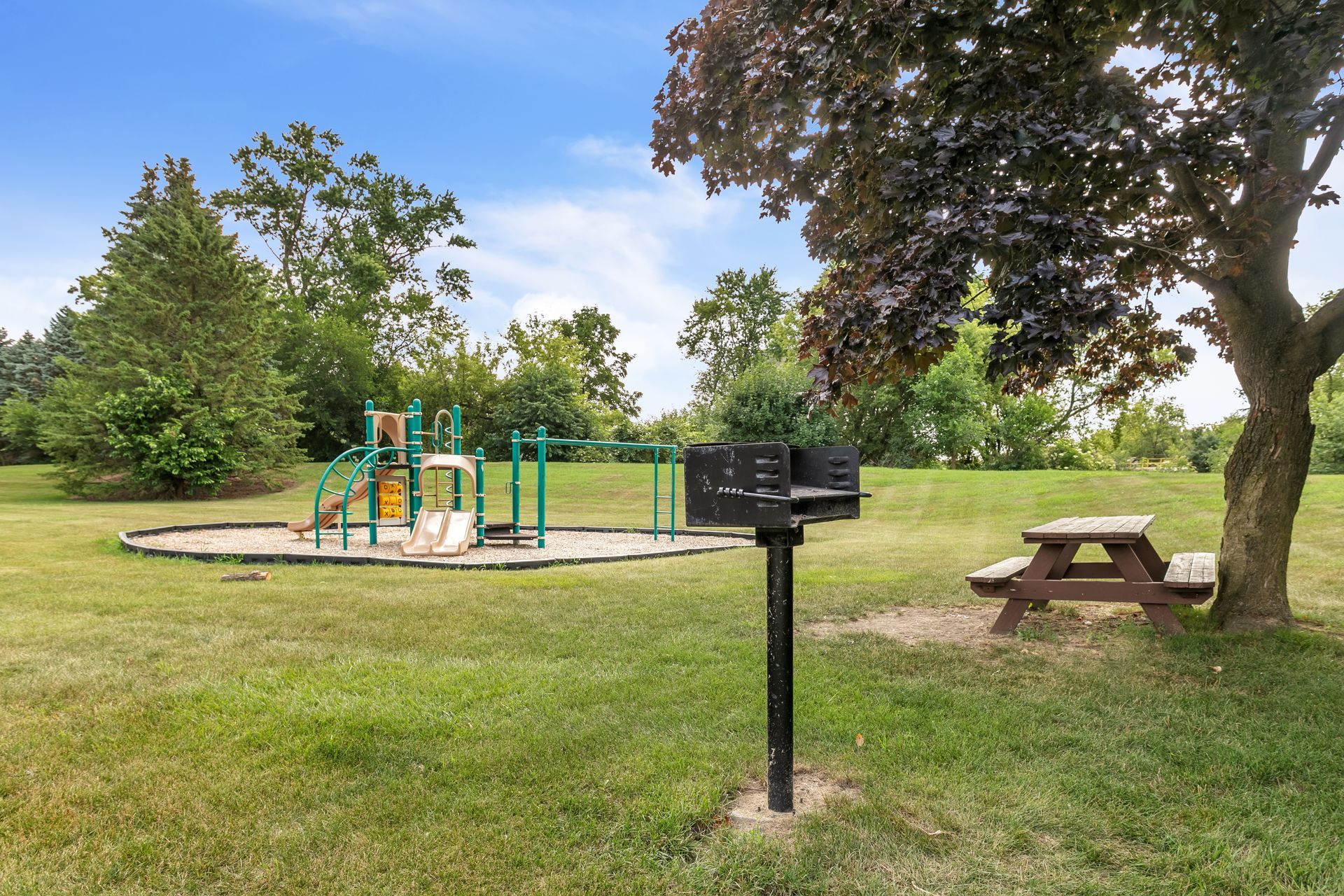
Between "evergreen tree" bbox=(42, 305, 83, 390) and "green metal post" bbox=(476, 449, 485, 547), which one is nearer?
"green metal post" bbox=(476, 449, 485, 547)

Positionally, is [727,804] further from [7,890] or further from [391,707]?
[7,890]

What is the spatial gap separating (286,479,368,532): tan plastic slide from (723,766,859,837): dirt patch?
33.6 feet

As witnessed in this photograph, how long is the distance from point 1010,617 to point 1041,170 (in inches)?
131

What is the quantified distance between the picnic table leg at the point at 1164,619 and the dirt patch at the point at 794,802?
3.69 metres

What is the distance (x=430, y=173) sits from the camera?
3831 centimetres

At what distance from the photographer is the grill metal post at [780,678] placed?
2.54m

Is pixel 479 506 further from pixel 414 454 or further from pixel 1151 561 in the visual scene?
pixel 1151 561

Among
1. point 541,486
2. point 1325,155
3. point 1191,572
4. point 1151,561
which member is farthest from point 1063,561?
point 541,486

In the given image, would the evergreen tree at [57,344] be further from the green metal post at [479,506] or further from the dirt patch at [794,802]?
the dirt patch at [794,802]

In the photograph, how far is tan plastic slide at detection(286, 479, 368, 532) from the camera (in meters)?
11.9

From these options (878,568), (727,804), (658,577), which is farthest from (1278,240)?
(658,577)

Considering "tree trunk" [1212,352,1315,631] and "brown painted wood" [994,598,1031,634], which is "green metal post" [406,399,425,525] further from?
"tree trunk" [1212,352,1315,631]

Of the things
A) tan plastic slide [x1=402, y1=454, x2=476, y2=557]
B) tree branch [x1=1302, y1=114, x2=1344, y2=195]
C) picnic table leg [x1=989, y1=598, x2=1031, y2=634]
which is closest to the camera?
tree branch [x1=1302, y1=114, x2=1344, y2=195]

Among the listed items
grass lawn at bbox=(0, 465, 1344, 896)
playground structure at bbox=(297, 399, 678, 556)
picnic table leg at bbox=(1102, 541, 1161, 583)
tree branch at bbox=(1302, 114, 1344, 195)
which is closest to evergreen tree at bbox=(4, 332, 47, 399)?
playground structure at bbox=(297, 399, 678, 556)
